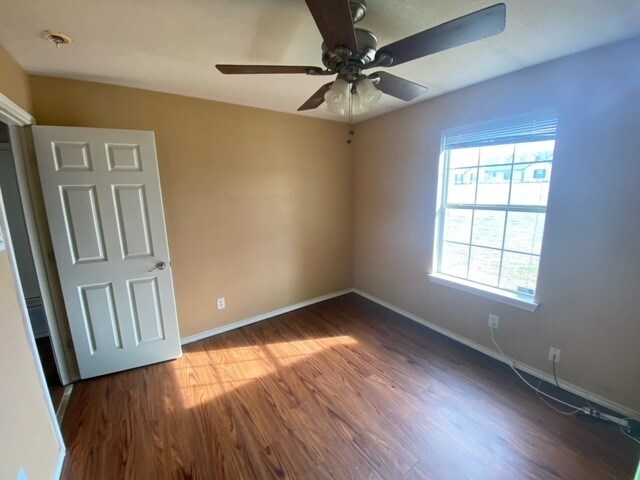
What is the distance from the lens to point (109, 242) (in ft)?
6.76

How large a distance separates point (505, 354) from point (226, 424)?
2.23 meters

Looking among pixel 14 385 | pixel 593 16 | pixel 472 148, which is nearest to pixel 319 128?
pixel 472 148

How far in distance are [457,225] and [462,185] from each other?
1.24 ft

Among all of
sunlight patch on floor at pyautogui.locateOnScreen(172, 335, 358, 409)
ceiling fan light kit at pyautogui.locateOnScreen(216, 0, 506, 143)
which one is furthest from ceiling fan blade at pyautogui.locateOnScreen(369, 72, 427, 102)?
sunlight patch on floor at pyautogui.locateOnScreen(172, 335, 358, 409)

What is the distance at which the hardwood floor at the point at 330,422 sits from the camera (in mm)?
1445

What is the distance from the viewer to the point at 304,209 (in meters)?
3.24

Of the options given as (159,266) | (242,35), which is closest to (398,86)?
(242,35)

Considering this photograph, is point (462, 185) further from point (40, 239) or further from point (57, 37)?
point (40, 239)

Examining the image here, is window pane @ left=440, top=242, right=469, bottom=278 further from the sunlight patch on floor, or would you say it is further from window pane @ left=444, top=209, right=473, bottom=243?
the sunlight patch on floor

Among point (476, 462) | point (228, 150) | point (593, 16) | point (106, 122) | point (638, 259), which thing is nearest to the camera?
point (593, 16)

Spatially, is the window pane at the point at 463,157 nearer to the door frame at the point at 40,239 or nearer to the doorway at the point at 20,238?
the door frame at the point at 40,239

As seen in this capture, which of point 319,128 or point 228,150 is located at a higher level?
point 319,128

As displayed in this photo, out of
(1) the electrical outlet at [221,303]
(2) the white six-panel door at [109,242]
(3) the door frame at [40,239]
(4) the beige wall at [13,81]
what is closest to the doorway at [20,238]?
(3) the door frame at [40,239]

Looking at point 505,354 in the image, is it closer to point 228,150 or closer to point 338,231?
point 338,231
